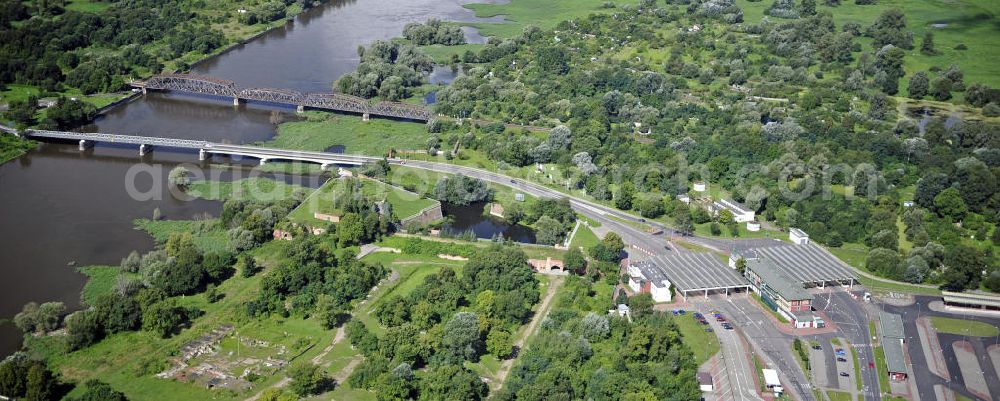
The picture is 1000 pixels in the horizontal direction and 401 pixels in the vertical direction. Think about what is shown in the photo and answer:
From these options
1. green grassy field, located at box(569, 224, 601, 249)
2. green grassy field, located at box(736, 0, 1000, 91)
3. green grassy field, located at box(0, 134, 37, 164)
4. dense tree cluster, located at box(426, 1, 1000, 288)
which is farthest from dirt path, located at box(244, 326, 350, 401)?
green grassy field, located at box(736, 0, 1000, 91)

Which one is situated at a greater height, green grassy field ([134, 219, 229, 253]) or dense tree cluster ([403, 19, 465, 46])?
dense tree cluster ([403, 19, 465, 46])

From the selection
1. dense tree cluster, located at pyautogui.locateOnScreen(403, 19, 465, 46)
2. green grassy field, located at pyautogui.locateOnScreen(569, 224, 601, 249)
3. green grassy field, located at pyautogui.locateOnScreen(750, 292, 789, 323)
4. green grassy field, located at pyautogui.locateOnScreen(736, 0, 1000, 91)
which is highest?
green grassy field, located at pyautogui.locateOnScreen(736, 0, 1000, 91)

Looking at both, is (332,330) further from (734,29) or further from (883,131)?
(734,29)

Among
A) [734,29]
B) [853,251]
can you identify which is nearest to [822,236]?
[853,251]

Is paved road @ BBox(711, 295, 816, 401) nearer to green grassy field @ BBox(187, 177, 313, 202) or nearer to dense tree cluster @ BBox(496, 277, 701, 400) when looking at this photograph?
dense tree cluster @ BBox(496, 277, 701, 400)

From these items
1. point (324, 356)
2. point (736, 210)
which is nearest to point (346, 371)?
point (324, 356)

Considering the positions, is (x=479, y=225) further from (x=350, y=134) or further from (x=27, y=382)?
(x=27, y=382)
